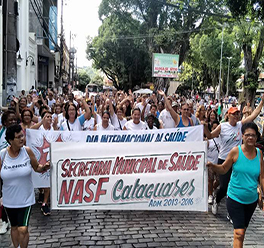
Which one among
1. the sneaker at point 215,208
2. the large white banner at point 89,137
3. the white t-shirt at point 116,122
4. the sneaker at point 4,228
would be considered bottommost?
the sneaker at point 4,228

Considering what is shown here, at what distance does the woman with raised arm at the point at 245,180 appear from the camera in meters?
3.61

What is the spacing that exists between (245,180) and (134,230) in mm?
1819

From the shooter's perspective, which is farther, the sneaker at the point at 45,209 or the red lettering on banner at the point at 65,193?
the sneaker at the point at 45,209

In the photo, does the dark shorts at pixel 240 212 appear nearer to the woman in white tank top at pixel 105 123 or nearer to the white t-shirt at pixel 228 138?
the white t-shirt at pixel 228 138

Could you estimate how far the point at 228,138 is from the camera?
5344 mm

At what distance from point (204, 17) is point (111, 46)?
45.1 feet

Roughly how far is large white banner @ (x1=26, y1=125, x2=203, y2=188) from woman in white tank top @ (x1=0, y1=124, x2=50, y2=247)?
1.61 meters

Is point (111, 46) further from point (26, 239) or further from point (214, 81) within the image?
point (26, 239)

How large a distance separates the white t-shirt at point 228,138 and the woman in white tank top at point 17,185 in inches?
125

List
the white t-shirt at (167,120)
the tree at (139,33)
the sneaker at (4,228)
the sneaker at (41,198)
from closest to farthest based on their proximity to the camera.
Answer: the sneaker at (4,228)
the sneaker at (41,198)
the white t-shirt at (167,120)
the tree at (139,33)

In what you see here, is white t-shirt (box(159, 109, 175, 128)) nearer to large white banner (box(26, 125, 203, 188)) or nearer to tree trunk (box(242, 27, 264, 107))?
large white banner (box(26, 125, 203, 188))

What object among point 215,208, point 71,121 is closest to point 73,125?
point 71,121

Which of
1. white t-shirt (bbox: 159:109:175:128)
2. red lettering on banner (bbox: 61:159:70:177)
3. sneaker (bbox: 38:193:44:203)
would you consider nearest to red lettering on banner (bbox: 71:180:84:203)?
red lettering on banner (bbox: 61:159:70:177)

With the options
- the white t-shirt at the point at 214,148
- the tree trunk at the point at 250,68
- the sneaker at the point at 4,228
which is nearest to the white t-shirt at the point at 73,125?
the sneaker at the point at 4,228
